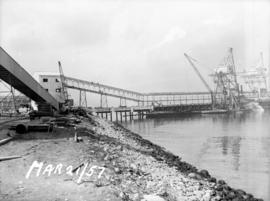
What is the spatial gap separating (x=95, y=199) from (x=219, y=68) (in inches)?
3856

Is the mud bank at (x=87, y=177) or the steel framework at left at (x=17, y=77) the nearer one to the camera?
the mud bank at (x=87, y=177)

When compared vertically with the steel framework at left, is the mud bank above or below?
below

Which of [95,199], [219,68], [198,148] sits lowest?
[198,148]

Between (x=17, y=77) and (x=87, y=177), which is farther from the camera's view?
(x=17, y=77)

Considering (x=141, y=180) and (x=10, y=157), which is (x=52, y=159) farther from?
(x=141, y=180)

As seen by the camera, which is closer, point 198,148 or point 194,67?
point 198,148

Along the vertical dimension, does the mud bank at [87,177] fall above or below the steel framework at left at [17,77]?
below

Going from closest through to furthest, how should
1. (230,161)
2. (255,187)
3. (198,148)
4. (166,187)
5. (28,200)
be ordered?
(28,200) → (166,187) → (255,187) → (230,161) → (198,148)

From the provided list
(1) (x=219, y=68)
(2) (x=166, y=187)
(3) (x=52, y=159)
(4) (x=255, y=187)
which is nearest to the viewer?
(2) (x=166, y=187)

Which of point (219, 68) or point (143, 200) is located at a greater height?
point (219, 68)

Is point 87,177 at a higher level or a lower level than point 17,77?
lower

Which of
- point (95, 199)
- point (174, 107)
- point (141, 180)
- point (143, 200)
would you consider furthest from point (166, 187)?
point (174, 107)

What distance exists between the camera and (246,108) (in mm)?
101312

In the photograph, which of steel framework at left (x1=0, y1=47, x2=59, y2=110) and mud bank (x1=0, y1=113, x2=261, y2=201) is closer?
mud bank (x1=0, y1=113, x2=261, y2=201)
